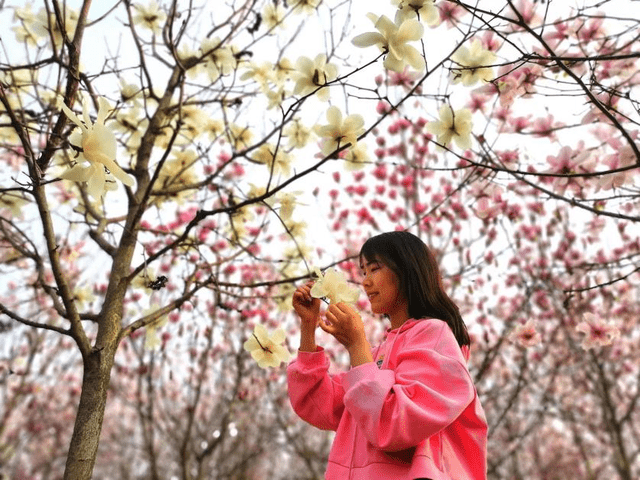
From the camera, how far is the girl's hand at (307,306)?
118cm

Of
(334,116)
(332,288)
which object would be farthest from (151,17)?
(332,288)

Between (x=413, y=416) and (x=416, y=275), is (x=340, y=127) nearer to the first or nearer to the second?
(x=416, y=275)

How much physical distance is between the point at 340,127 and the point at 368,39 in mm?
235

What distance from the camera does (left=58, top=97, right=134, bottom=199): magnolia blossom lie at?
0.86 m

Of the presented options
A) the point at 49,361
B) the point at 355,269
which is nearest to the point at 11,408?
the point at 49,361

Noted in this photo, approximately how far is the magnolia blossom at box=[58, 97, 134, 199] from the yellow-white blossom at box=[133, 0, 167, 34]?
138 cm

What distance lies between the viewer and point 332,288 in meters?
1.08

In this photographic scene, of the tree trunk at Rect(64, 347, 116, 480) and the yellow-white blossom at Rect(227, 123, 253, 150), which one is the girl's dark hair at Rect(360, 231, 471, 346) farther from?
the yellow-white blossom at Rect(227, 123, 253, 150)

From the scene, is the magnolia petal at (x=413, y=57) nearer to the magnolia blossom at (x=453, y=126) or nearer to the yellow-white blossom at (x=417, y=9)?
the yellow-white blossom at (x=417, y=9)

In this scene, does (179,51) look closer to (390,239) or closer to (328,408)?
(390,239)

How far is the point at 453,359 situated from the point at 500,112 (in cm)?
162

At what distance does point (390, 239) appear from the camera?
1233mm

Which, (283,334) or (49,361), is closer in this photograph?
(283,334)

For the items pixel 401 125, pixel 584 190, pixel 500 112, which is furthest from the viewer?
pixel 401 125
